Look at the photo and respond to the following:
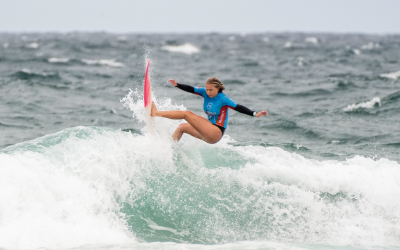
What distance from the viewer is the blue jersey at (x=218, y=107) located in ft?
24.0

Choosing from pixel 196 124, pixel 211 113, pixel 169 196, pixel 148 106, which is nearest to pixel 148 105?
pixel 148 106

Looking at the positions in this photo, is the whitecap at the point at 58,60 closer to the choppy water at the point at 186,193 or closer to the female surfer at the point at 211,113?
the choppy water at the point at 186,193

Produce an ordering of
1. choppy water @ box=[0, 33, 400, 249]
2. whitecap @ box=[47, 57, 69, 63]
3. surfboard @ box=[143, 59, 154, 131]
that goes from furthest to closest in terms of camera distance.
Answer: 1. whitecap @ box=[47, 57, 69, 63]
2. surfboard @ box=[143, 59, 154, 131]
3. choppy water @ box=[0, 33, 400, 249]

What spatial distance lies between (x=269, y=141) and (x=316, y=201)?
13.4 ft

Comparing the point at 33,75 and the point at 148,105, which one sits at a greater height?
the point at 148,105

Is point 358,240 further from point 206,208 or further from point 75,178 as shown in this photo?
point 75,178

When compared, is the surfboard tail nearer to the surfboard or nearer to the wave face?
the surfboard

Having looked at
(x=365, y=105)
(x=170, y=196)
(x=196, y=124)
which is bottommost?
(x=170, y=196)

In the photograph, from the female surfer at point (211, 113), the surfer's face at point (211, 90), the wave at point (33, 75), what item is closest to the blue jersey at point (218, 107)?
the female surfer at point (211, 113)

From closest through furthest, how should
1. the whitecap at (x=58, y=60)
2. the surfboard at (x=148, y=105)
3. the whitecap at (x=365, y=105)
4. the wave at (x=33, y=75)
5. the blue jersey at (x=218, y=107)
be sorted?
the blue jersey at (x=218, y=107) → the surfboard at (x=148, y=105) → the whitecap at (x=365, y=105) → the wave at (x=33, y=75) → the whitecap at (x=58, y=60)

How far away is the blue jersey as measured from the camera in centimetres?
732

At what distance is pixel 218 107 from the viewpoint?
7.38 meters

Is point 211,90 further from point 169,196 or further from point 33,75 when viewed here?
point 33,75

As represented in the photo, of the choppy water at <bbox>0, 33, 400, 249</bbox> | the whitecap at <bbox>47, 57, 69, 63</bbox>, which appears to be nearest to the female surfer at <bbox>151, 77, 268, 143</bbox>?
the choppy water at <bbox>0, 33, 400, 249</bbox>
